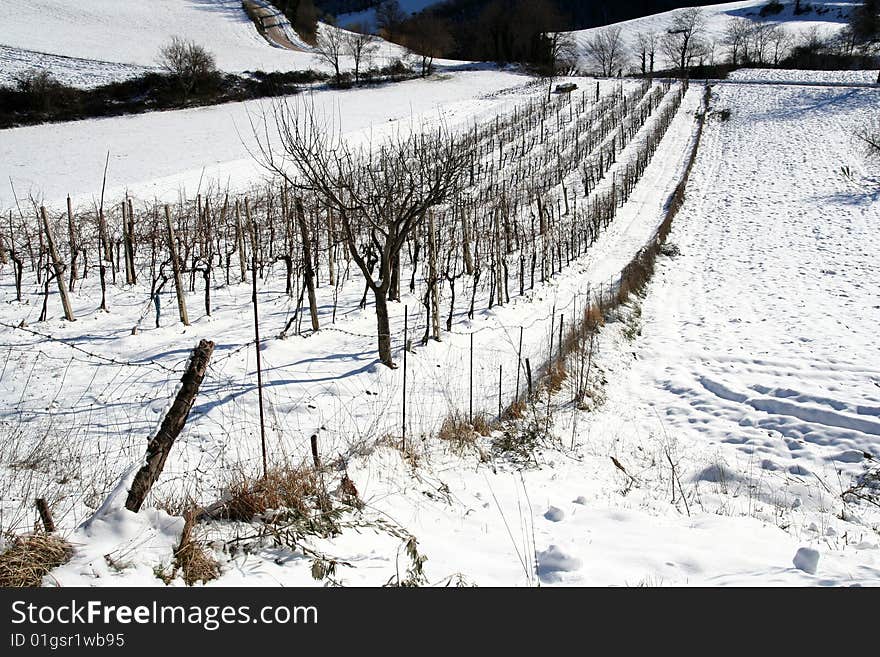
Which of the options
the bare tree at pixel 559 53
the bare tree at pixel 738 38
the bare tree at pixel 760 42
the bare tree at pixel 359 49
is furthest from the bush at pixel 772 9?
the bare tree at pixel 359 49

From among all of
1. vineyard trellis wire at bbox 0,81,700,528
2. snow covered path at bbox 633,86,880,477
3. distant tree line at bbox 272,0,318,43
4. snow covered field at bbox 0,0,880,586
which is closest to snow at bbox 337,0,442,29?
distant tree line at bbox 272,0,318,43

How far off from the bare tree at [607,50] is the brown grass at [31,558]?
77.7 meters

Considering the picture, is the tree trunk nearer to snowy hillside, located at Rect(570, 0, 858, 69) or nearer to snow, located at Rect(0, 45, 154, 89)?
snow, located at Rect(0, 45, 154, 89)

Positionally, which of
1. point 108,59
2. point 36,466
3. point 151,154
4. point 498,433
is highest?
point 108,59

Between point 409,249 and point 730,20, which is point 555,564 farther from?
point 730,20

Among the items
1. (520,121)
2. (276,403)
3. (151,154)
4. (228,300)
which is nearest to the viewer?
(276,403)

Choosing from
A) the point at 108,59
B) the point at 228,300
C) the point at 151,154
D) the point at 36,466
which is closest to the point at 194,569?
the point at 36,466

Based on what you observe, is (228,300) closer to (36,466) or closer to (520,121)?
(36,466)

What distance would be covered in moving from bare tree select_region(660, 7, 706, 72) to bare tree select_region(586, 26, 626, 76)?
5827mm

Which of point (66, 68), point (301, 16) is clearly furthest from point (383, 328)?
point (301, 16)

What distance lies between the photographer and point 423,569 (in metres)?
3.80
